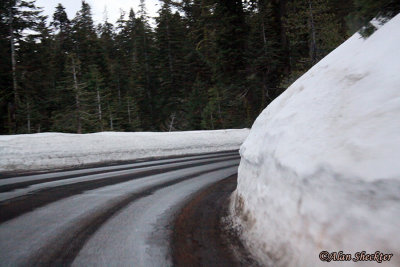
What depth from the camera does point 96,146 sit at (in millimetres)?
11680

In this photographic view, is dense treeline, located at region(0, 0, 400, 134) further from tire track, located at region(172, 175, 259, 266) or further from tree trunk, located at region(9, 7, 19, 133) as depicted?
tire track, located at region(172, 175, 259, 266)

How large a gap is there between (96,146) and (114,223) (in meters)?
8.88

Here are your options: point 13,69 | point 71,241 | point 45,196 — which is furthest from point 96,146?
point 13,69

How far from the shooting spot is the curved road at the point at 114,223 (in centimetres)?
257

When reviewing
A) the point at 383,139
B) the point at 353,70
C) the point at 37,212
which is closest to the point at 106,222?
the point at 37,212

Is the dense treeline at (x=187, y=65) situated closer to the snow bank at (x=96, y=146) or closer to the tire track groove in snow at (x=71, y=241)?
the snow bank at (x=96, y=146)

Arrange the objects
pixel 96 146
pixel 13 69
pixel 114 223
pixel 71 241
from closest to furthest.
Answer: pixel 71 241 → pixel 114 223 → pixel 96 146 → pixel 13 69

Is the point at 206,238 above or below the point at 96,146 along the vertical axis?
below

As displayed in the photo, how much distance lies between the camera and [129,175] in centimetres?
725

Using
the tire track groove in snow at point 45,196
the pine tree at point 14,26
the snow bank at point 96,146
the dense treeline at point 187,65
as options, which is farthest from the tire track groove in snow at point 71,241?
the pine tree at point 14,26

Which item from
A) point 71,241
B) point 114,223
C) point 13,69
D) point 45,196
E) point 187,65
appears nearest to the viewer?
point 71,241

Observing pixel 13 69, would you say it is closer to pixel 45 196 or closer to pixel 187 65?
pixel 187 65

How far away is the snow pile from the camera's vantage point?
5.51 feet

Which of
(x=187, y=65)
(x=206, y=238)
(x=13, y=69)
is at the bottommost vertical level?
(x=206, y=238)
